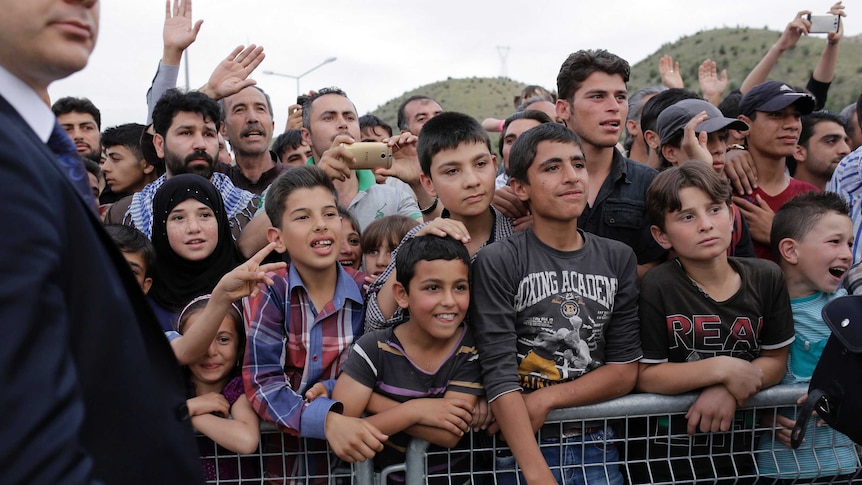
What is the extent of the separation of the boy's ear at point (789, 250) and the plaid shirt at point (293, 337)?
81.0 inches

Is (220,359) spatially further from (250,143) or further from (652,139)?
(652,139)

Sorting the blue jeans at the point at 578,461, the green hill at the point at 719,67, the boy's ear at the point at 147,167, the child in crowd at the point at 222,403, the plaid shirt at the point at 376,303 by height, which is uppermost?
the green hill at the point at 719,67

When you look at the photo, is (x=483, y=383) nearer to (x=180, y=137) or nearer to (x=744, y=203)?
(x=744, y=203)

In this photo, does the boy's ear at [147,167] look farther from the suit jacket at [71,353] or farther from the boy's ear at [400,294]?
the suit jacket at [71,353]

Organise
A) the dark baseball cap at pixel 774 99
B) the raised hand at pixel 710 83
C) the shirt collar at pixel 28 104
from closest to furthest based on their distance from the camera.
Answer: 1. the shirt collar at pixel 28 104
2. the dark baseball cap at pixel 774 99
3. the raised hand at pixel 710 83

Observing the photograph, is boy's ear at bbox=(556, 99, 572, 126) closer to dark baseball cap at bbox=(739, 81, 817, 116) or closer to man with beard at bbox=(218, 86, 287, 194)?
dark baseball cap at bbox=(739, 81, 817, 116)

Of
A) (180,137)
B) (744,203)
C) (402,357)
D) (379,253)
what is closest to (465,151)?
(379,253)

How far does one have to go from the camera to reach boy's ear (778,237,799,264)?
3.35 meters

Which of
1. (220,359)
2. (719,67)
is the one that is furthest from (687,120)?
(719,67)

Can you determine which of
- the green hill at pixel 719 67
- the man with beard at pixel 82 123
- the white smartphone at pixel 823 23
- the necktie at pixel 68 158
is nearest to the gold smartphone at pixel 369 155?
the necktie at pixel 68 158

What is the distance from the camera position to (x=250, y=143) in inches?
211

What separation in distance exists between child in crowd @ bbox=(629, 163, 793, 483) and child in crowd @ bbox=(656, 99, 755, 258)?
62cm

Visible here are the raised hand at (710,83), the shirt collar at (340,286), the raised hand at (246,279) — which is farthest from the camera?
the raised hand at (710,83)

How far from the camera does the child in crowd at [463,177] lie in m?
3.29
